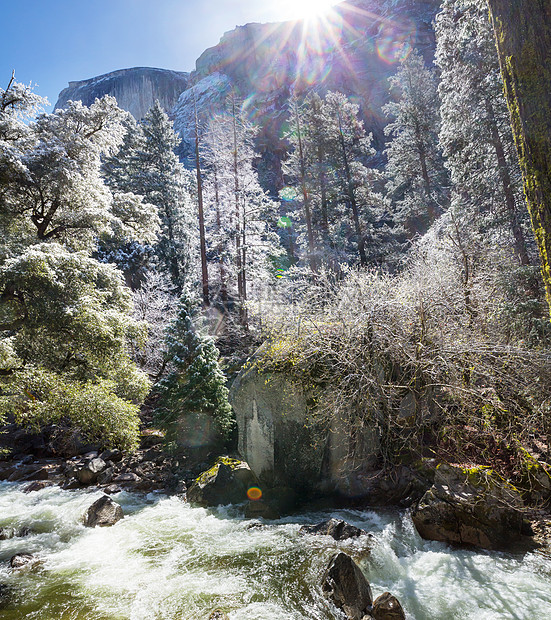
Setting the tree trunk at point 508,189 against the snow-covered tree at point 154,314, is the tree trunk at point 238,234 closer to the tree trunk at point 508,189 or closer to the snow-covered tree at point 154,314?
the snow-covered tree at point 154,314

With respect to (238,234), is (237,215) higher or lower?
higher

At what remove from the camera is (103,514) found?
769cm

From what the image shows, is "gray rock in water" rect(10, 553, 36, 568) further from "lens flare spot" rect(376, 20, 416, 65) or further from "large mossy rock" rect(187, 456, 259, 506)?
"lens flare spot" rect(376, 20, 416, 65)

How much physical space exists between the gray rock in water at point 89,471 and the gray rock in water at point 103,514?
2.63 m

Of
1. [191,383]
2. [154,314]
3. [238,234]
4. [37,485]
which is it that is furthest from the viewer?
[238,234]

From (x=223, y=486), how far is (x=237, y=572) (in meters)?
3.11

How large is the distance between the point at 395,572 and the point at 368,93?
53.6 meters

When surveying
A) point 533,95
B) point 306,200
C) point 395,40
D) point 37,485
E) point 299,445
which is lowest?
point 37,485

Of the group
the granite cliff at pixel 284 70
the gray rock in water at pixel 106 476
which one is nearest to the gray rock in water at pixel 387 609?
the gray rock in water at pixel 106 476

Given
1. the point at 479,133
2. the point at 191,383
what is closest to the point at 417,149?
the point at 479,133

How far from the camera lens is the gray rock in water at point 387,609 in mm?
4375

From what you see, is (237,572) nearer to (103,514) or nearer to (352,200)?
(103,514)

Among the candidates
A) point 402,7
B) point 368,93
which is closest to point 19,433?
point 368,93

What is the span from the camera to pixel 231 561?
5902mm
